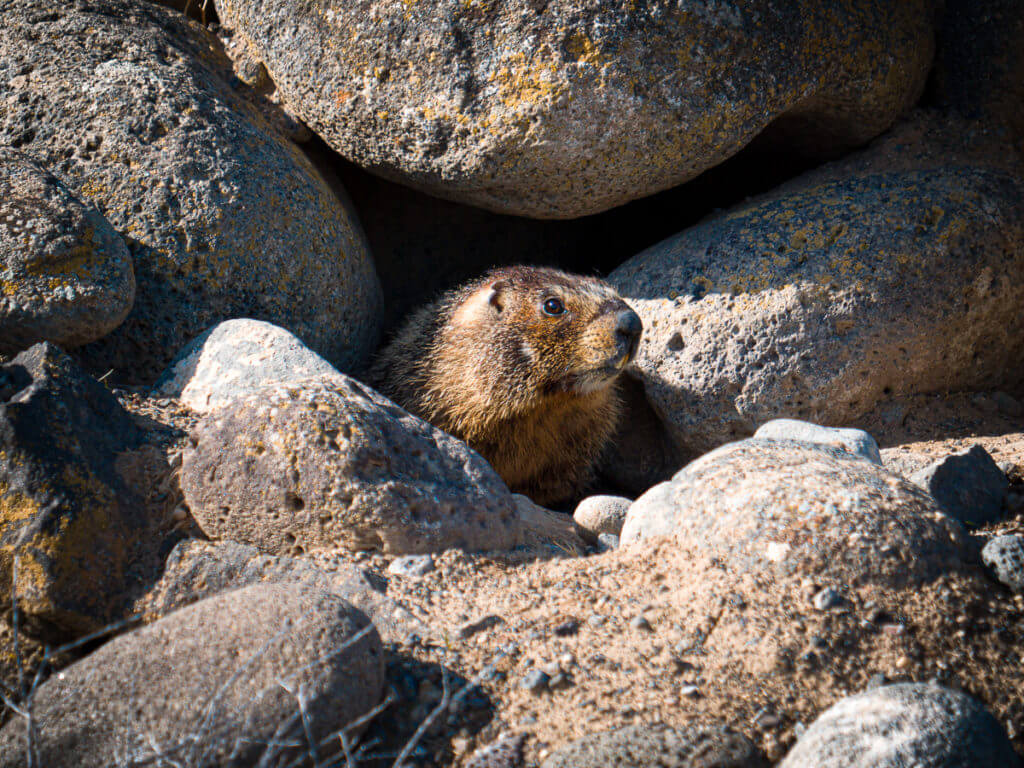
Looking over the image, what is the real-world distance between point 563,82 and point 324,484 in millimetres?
2218

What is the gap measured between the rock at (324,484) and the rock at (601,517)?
25.2 inches

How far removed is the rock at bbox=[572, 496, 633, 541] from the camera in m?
3.50

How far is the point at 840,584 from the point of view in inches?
89.9

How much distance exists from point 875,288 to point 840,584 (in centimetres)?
226

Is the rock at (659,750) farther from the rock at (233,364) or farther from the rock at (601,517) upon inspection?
the rock at (233,364)

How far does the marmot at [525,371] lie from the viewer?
13.6ft

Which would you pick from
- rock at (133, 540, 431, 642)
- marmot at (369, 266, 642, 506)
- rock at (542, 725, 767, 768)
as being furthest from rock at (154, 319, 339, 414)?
rock at (542, 725, 767, 768)

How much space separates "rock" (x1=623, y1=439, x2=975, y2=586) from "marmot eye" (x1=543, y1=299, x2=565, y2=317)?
65.6 inches

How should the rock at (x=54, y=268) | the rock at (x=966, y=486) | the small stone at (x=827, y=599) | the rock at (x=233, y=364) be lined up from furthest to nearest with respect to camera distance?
the rock at (x=233, y=364)
the rock at (x=54, y=268)
the rock at (x=966, y=486)
the small stone at (x=827, y=599)

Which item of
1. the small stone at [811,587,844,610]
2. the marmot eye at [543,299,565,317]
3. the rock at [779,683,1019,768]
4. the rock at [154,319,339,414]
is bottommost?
the rock at [779,683,1019,768]

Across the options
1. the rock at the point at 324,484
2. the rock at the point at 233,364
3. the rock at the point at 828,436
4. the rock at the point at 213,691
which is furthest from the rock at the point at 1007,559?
the rock at the point at 233,364

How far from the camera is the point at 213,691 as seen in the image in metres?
1.91

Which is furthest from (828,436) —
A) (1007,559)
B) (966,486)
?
(1007,559)

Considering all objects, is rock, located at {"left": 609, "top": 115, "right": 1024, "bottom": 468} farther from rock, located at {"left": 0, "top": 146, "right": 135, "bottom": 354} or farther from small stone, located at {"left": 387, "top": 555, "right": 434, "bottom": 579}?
rock, located at {"left": 0, "top": 146, "right": 135, "bottom": 354}
